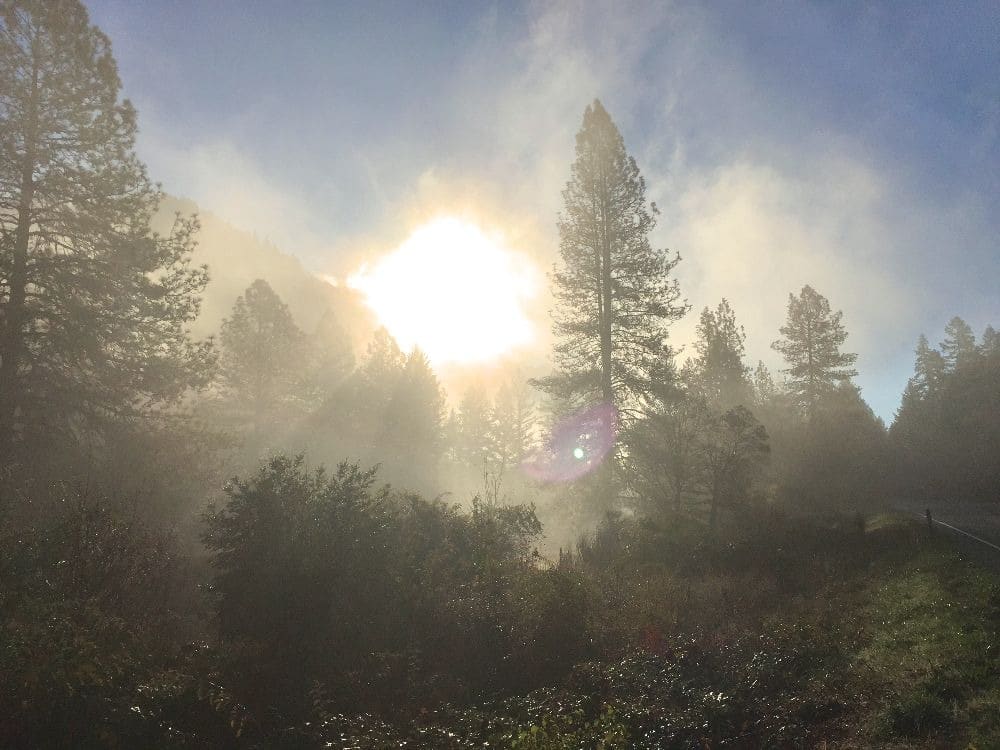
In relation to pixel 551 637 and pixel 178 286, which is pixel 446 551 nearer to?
pixel 551 637

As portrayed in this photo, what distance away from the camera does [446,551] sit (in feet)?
41.4

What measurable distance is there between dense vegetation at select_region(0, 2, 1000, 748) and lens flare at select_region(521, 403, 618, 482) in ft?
0.30

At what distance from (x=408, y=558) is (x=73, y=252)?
12.3 m

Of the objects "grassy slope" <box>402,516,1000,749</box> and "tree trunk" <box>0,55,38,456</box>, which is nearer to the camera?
"grassy slope" <box>402,516,1000,749</box>

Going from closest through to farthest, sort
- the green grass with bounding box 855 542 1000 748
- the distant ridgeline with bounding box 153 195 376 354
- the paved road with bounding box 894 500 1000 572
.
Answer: the green grass with bounding box 855 542 1000 748
the paved road with bounding box 894 500 1000 572
the distant ridgeline with bounding box 153 195 376 354

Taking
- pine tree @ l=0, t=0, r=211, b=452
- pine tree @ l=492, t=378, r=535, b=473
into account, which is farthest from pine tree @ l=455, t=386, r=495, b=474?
pine tree @ l=0, t=0, r=211, b=452

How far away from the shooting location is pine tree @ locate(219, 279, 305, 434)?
34094mm

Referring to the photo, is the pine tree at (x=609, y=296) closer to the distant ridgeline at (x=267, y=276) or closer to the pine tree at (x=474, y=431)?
the pine tree at (x=474, y=431)

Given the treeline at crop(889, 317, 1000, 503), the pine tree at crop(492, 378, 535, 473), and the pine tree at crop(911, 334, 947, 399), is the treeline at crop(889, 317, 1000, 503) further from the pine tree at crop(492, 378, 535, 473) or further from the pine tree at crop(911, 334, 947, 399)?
the pine tree at crop(492, 378, 535, 473)

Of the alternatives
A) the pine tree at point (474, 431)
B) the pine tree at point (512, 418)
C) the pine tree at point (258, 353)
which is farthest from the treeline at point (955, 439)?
the pine tree at point (258, 353)

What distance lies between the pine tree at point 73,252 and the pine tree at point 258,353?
1961 centimetres

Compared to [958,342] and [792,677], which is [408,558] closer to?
[792,677]

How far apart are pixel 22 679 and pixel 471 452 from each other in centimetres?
5199

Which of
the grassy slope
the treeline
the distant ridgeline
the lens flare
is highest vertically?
the distant ridgeline
